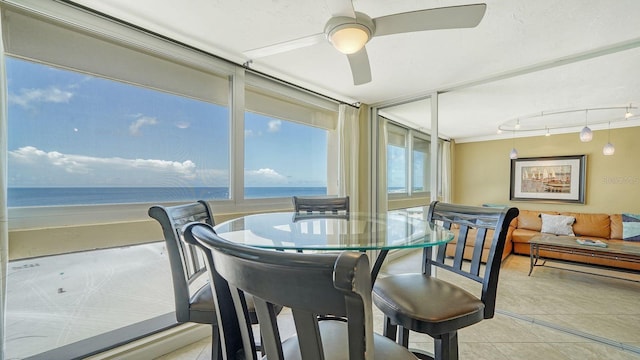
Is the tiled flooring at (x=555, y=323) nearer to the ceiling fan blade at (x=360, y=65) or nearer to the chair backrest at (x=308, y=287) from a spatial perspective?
the chair backrest at (x=308, y=287)

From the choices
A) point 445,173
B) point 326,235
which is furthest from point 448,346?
point 445,173

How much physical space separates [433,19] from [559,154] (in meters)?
4.75

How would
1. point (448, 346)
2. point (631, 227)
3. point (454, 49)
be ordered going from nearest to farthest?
1. point (448, 346)
2. point (454, 49)
3. point (631, 227)

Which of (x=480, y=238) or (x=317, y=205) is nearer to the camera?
(x=480, y=238)

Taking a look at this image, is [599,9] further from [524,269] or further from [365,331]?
[524,269]

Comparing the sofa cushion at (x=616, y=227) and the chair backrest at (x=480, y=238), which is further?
the sofa cushion at (x=616, y=227)

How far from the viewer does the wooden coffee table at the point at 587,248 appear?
2990 millimetres

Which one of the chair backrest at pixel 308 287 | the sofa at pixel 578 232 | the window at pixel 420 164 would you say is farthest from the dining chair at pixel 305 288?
the sofa at pixel 578 232

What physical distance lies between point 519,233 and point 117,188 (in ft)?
17.5

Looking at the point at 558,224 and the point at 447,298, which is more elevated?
the point at 447,298

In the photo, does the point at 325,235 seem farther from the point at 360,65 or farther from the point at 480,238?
the point at 360,65

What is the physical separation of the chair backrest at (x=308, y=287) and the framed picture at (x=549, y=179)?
18.3ft

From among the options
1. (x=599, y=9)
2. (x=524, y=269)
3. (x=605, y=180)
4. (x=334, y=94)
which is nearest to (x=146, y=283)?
(x=334, y=94)

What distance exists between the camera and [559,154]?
4496mm
